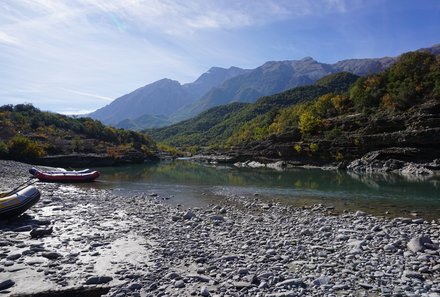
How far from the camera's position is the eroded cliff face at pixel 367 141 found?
236 feet

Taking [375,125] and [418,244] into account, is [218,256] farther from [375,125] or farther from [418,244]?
[375,125]

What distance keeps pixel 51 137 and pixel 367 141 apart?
92880mm

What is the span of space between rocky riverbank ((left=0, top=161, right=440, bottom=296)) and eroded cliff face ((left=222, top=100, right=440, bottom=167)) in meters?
61.6

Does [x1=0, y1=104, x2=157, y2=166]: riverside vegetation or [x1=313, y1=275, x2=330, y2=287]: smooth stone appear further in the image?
[x1=0, y1=104, x2=157, y2=166]: riverside vegetation

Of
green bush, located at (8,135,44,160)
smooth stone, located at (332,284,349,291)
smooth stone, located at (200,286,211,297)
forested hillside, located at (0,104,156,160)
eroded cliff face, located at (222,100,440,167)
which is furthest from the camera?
forested hillside, located at (0,104,156,160)

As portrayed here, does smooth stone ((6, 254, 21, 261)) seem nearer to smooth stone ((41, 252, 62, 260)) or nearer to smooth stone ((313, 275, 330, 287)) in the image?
smooth stone ((41, 252, 62, 260))

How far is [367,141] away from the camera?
80.5 metres

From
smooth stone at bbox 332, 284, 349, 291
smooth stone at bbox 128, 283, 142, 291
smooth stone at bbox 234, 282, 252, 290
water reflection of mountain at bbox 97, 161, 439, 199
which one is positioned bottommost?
water reflection of mountain at bbox 97, 161, 439, 199

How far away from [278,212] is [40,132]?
10571cm

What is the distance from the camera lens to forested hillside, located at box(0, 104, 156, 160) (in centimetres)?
7912

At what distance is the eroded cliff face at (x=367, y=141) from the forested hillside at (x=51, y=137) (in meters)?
52.6

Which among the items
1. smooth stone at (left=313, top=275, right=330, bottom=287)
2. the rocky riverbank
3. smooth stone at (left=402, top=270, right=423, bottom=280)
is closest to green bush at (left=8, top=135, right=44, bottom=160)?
the rocky riverbank

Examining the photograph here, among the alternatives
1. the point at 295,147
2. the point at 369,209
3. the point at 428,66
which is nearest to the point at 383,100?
the point at 428,66

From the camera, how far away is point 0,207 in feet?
57.4
